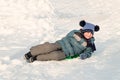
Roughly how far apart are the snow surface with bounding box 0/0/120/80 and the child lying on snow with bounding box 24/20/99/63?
5.0 inches

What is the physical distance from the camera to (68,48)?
705 cm

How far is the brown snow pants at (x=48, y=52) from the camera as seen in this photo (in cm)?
689

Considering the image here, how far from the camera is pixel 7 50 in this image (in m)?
7.70

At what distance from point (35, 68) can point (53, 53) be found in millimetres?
649

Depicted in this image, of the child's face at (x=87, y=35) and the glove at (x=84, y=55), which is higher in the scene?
the child's face at (x=87, y=35)

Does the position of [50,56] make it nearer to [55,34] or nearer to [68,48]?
[68,48]

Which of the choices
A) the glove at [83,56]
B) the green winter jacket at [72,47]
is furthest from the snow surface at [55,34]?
the green winter jacket at [72,47]

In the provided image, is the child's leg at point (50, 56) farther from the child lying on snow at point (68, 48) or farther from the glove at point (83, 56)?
the glove at point (83, 56)

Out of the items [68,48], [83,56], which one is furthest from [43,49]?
[83,56]

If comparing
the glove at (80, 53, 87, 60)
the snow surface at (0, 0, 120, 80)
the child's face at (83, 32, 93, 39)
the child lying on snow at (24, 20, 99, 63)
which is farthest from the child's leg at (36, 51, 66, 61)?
the child's face at (83, 32, 93, 39)

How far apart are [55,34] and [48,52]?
2235 millimetres

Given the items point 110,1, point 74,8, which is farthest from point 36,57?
point 110,1

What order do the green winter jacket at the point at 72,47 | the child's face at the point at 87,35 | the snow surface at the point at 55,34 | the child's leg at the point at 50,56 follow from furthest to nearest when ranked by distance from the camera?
the child's face at the point at 87,35 → the green winter jacket at the point at 72,47 → the child's leg at the point at 50,56 → the snow surface at the point at 55,34

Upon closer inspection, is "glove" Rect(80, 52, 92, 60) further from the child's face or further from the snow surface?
the child's face
